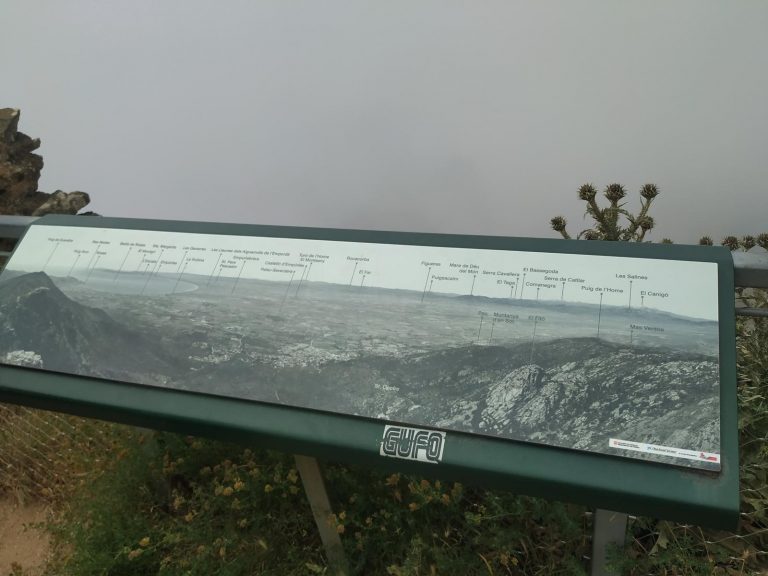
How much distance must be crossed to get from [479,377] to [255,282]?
90cm

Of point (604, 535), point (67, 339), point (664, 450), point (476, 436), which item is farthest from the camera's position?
point (67, 339)

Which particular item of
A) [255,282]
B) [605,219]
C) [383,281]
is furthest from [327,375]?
[605,219]

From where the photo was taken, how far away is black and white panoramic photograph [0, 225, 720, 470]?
1.42m

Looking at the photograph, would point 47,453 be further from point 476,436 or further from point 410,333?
point 476,436

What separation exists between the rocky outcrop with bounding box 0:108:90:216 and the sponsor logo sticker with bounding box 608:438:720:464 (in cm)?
471

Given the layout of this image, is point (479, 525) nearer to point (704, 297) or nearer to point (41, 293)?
point (704, 297)

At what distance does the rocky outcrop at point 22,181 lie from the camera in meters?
4.73

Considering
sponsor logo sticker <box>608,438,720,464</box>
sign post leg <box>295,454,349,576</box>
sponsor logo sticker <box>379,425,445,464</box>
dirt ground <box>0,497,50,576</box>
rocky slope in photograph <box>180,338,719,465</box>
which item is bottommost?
dirt ground <box>0,497,50,576</box>

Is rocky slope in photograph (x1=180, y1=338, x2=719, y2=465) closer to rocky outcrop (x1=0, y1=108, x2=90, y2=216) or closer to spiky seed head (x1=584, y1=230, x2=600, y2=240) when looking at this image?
spiky seed head (x1=584, y1=230, x2=600, y2=240)

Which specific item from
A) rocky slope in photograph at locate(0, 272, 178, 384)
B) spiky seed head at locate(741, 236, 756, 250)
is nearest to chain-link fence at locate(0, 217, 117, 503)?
rocky slope in photograph at locate(0, 272, 178, 384)

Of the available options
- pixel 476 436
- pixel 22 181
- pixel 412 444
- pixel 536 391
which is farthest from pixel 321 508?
pixel 22 181

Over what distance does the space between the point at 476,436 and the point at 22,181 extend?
15.6 feet

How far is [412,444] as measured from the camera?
149 cm

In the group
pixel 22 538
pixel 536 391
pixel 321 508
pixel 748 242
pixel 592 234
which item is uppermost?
pixel 748 242
